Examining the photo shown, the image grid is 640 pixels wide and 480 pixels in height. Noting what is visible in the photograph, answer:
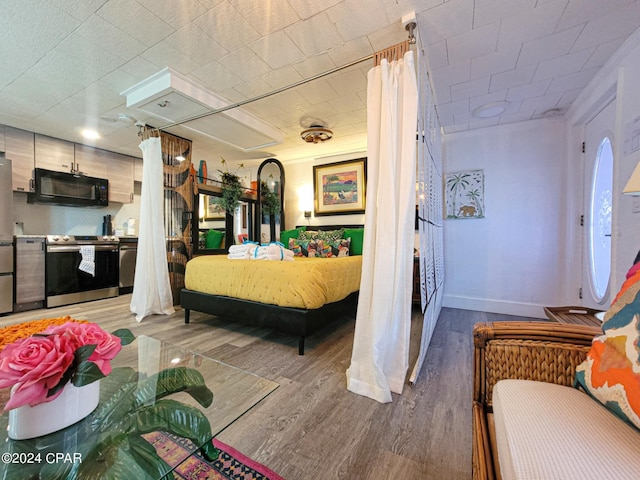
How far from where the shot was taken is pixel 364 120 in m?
3.33

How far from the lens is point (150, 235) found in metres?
3.14

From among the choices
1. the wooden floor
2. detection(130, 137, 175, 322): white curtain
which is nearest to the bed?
the wooden floor

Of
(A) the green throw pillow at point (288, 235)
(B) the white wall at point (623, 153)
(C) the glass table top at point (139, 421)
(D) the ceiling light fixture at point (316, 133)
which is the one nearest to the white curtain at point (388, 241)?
(C) the glass table top at point (139, 421)

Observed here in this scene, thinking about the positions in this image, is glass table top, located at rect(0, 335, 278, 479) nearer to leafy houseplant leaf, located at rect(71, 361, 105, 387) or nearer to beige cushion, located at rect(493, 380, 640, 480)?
leafy houseplant leaf, located at rect(71, 361, 105, 387)

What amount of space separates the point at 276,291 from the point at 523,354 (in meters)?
1.80

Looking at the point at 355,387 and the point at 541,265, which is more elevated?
the point at 541,265

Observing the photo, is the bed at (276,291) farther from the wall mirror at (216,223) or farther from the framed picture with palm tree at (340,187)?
the framed picture with palm tree at (340,187)

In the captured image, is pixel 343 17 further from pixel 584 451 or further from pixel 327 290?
pixel 584 451

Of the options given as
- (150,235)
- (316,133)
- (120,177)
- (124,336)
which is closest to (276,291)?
(124,336)

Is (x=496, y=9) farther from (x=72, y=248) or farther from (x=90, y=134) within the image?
(x=72, y=248)

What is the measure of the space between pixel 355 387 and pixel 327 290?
867 millimetres

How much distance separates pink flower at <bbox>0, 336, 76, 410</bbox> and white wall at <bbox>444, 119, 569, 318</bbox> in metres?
3.96

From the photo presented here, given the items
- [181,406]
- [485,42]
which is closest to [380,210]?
[181,406]

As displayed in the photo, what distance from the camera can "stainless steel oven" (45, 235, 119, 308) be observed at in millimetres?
3584
